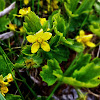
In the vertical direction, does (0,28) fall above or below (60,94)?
above

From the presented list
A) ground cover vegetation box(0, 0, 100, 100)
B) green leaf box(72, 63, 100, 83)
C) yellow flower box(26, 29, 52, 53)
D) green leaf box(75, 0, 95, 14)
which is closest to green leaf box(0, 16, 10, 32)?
ground cover vegetation box(0, 0, 100, 100)

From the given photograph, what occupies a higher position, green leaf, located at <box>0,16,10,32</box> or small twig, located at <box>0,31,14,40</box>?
green leaf, located at <box>0,16,10,32</box>

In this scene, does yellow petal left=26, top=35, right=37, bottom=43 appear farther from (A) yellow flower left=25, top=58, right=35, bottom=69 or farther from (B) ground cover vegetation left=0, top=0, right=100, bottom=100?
(A) yellow flower left=25, top=58, right=35, bottom=69

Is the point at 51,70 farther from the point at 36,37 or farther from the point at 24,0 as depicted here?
the point at 24,0

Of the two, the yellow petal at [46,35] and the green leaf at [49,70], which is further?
the green leaf at [49,70]

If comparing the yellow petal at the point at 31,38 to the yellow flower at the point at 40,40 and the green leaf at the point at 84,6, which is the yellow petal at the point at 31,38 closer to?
the yellow flower at the point at 40,40

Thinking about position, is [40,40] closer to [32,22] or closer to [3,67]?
[32,22]

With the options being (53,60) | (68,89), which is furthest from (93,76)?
(68,89)

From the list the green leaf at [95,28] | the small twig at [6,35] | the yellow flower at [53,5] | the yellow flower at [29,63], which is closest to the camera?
the yellow flower at [29,63]

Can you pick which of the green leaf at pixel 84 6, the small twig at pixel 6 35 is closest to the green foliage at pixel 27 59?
the small twig at pixel 6 35
